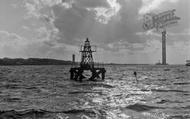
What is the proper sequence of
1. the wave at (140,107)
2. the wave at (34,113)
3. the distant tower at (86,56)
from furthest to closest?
the distant tower at (86,56)
the wave at (140,107)
the wave at (34,113)

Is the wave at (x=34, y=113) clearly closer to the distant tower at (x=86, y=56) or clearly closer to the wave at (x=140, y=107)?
the wave at (x=140, y=107)

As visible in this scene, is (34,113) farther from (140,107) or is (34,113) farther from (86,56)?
(86,56)

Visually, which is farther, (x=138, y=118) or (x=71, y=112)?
(x=71, y=112)

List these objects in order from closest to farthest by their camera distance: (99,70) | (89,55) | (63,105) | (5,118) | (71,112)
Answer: (5,118) < (71,112) < (63,105) < (89,55) < (99,70)

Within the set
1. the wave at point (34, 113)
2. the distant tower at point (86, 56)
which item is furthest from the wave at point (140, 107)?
the distant tower at point (86, 56)

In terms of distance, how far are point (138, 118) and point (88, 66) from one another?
38.7 m

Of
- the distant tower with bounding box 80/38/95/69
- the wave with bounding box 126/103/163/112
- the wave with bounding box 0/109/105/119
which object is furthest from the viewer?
the distant tower with bounding box 80/38/95/69

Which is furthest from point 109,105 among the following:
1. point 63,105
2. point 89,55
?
point 89,55

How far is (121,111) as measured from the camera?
2028 cm

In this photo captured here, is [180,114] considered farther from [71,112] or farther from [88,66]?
[88,66]

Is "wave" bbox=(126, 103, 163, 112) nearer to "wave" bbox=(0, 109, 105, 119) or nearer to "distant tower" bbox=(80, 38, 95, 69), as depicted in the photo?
"wave" bbox=(0, 109, 105, 119)

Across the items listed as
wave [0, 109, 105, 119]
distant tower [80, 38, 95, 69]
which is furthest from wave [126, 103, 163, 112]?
distant tower [80, 38, 95, 69]

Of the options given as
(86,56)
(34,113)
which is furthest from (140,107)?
(86,56)

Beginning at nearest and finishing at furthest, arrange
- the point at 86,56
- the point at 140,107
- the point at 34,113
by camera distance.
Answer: the point at 34,113
the point at 140,107
the point at 86,56
